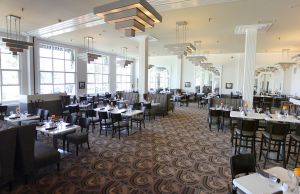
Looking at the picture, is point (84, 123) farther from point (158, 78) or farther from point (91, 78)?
point (158, 78)

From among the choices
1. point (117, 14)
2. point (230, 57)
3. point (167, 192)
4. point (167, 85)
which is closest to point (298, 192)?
point (167, 192)

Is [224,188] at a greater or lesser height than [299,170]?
lesser

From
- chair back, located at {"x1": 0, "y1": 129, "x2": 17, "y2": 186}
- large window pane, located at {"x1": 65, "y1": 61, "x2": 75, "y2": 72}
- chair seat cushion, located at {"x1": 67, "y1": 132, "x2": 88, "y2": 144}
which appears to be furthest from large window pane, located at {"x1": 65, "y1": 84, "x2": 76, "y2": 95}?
chair back, located at {"x1": 0, "y1": 129, "x2": 17, "y2": 186}

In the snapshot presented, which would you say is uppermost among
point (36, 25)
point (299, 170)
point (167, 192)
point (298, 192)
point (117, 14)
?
point (36, 25)

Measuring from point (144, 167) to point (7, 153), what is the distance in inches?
101

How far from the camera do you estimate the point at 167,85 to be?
1870 centimetres

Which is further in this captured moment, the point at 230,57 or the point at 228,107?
the point at 230,57

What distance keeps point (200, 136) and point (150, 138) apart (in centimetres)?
176

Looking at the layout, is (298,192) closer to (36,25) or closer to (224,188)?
(224,188)

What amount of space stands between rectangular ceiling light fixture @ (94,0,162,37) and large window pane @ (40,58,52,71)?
31.4 feet

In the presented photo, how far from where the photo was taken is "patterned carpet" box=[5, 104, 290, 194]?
11.3 feet

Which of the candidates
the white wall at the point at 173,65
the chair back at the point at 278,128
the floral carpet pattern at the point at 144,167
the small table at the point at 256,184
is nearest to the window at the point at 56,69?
the floral carpet pattern at the point at 144,167

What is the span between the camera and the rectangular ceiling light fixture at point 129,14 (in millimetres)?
2467

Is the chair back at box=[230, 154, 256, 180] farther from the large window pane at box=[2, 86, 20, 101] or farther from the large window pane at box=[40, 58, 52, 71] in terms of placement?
the large window pane at box=[40, 58, 52, 71]
